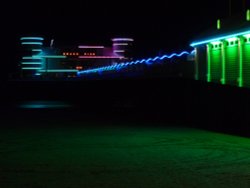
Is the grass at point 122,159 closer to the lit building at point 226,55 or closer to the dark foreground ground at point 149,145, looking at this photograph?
the dark foreground ground at point 149,145

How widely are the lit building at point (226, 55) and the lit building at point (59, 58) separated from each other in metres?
115

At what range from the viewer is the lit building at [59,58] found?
482ft

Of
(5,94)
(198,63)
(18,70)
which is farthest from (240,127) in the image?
(18,70)

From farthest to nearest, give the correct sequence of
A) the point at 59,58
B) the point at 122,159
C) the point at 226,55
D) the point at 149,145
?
the point at 59,58 → the point at 226,55 → the point at 149,145 → the point at 122,159

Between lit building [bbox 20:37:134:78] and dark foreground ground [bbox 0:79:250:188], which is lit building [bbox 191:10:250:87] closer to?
dark foreground ground [bbox 0:79:250:188]

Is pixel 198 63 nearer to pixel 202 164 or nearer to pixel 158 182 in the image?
pixel 202 164

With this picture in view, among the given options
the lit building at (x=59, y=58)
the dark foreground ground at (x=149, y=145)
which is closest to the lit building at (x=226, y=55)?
the dark foreground ground at (x=149, y=145)

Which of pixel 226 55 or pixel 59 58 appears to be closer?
pixel 226 55

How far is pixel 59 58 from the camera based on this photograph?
147250 millimetres

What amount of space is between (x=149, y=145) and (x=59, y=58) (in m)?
133

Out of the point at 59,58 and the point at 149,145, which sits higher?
the point at 59,58

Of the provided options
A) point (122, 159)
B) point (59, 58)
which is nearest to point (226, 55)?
point (122, 159)

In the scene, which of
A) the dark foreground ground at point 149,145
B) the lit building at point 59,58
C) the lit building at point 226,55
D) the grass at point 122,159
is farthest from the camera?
the lit building at point 59,58

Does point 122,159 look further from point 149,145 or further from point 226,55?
point 226,55
